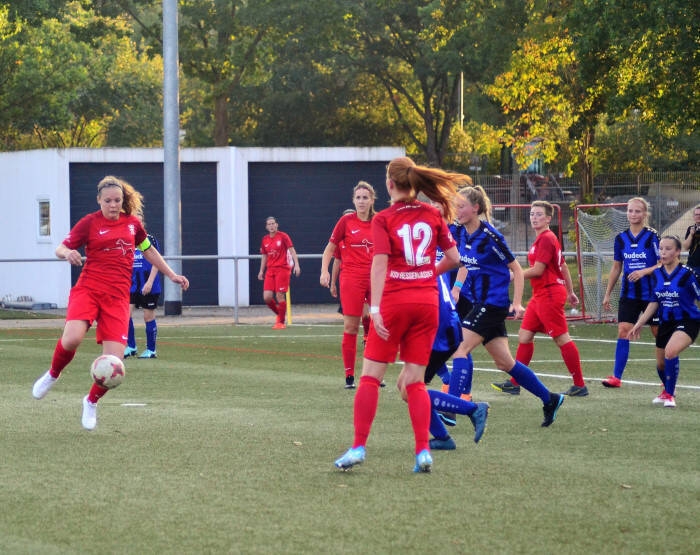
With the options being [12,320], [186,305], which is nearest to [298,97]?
[186,305]

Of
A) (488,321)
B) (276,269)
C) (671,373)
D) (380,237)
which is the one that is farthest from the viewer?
(276,269)

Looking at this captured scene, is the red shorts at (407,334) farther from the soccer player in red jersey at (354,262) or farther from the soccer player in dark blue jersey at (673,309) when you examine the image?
the soccer player in red jersey at (354,262)

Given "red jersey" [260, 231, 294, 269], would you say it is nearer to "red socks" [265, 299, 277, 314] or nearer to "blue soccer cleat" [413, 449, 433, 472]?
"red socks" [265, 299, 277, 314]

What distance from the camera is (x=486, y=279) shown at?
33.0ft

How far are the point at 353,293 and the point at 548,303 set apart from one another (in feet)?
6.57

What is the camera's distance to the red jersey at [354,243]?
13156 mm

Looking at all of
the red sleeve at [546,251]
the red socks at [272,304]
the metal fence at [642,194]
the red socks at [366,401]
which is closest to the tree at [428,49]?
the metal fence at [642,194]

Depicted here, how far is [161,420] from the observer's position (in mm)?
10188

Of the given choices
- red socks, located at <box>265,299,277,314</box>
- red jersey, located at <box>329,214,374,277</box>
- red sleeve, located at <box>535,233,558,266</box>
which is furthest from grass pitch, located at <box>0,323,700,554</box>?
red socks, located at <box>265,299,277,314</box>

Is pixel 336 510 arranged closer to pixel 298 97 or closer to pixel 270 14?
pixel 270 14

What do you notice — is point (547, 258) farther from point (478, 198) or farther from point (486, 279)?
point (478, 198)

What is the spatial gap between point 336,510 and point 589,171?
32.9 m

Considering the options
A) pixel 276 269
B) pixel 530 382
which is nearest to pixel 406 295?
pixel 530 382

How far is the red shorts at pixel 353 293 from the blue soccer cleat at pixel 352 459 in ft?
17.8
